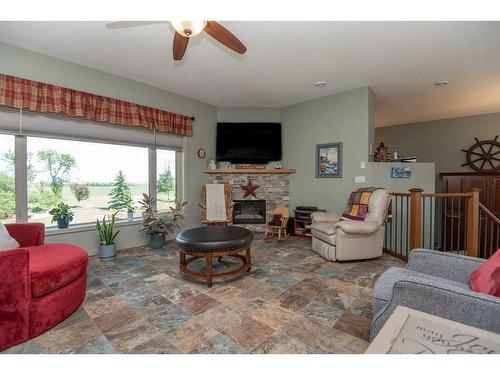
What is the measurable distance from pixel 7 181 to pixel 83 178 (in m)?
0.77

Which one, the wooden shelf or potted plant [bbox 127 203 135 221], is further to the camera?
the wooden shelf

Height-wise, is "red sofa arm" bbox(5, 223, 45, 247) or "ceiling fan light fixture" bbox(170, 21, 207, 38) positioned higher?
"ceiling fan light fixture" bbox(170, 21, 207, 38)

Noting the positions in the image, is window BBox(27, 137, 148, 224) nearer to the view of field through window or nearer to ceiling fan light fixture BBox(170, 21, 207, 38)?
the view of field through window

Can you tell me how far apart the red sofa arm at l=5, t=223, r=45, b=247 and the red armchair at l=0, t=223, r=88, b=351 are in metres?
0.25

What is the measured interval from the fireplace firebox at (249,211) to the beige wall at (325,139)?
2.13ft

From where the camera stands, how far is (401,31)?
235 cm

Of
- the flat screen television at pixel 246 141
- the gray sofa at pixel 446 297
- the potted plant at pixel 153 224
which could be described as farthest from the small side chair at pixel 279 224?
the gray sofa at pixel 446 297

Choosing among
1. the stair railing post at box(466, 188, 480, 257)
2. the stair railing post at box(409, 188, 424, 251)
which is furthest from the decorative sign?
the stair railing post at box(466, 188, 480, 257)

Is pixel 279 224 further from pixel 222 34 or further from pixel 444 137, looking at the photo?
pixel 444 137

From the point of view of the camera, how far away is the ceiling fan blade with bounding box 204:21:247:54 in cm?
178

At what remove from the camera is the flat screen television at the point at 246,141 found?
15.3ft
